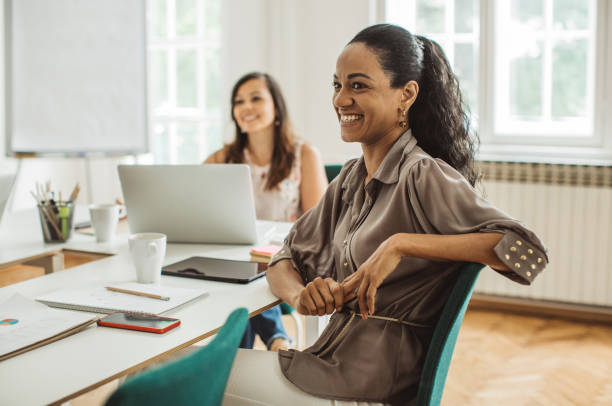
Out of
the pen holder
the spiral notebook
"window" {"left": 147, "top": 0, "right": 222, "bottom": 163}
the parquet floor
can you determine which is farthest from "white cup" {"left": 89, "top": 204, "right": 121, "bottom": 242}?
"window" {"left": 147, "top": 0, "right": 222, "bottom": 163}


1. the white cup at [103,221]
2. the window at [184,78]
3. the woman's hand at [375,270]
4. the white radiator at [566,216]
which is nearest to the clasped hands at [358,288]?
the woman's hand at [375,270]

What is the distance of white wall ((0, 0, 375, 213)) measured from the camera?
3.57 metres

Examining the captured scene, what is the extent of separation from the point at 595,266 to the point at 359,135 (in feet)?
7.37

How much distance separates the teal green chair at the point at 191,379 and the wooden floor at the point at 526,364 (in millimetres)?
1775

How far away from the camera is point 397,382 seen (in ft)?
3.98

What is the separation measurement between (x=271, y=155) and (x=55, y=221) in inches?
40.2

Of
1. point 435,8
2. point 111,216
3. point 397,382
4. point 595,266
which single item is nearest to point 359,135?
point 397,382

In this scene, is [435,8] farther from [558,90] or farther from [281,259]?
[281,259]

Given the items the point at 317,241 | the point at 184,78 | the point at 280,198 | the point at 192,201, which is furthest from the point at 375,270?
the point at 184,78

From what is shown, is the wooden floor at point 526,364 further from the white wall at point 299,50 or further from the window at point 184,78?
the window at point 184,78

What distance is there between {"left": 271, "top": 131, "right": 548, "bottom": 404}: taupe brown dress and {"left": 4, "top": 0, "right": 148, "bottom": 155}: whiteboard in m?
2.82

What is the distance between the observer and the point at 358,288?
1.26 metres

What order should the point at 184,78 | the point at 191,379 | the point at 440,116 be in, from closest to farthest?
the point at 191,379
the point at 440,116
the point at 184,78

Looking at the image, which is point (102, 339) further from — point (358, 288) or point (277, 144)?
point (277, 144)
